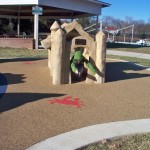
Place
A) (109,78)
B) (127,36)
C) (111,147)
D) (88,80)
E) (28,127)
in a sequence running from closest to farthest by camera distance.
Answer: (111,147)
(28,127)
(88,80)
(109,78)
(127,36)

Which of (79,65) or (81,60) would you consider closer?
(79,65)

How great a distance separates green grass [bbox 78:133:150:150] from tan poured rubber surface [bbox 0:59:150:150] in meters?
0.73

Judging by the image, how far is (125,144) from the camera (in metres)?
4.63

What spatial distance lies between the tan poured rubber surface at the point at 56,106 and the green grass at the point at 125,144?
0.73 meters

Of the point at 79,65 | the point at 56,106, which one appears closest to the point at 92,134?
the point at 56,106

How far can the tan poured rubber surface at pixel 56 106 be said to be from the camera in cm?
504

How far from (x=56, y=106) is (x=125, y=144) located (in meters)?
2.14

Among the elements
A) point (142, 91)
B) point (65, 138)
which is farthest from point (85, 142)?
point (142, 91)

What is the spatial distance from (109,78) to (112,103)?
308 centimetres

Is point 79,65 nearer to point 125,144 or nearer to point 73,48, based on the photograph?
point 73,48

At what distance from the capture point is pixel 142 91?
8297mm

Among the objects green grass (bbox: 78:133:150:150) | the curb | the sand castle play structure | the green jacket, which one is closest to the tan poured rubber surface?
the curb

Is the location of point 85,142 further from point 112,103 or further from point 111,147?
point 112,103

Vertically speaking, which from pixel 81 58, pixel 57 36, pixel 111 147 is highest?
pixel 57 36
